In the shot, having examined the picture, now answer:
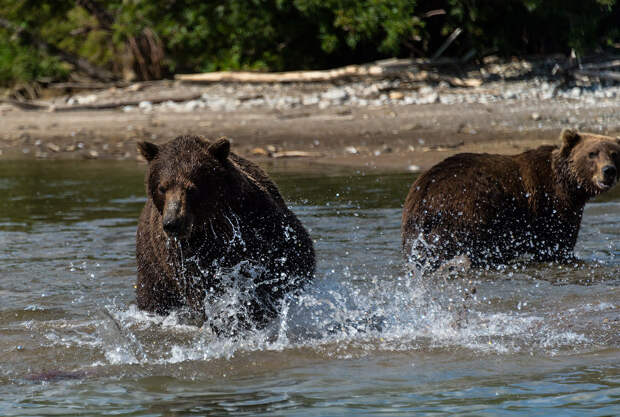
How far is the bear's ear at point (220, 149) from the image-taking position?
5.46 meters

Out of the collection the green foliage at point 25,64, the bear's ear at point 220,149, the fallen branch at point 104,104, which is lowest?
the bear's ear at point 220,149

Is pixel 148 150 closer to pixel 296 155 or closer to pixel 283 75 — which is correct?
pixel 296 155

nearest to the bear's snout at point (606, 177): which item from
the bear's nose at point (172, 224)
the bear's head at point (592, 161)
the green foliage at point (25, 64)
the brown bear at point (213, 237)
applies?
the bear's head at point (592, 161)

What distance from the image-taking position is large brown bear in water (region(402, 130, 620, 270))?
7.56 m

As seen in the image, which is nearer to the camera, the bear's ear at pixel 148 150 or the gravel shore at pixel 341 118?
the bear's ear at pixel 148 150

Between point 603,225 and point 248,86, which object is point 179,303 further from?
point 248,86

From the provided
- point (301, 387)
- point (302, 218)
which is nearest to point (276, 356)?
point (301, 387)

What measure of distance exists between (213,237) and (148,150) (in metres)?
0.63

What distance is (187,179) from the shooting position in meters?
5.32

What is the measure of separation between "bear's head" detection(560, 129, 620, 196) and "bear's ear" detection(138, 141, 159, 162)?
3784 mm

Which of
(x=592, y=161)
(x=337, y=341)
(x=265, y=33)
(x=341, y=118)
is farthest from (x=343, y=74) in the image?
(x=337, y=341)

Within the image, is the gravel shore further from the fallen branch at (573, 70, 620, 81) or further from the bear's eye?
the bear's eye

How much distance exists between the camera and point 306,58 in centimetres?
1903

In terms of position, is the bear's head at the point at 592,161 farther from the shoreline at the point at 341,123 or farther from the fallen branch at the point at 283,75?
the fallen branch at the point at 283,75
